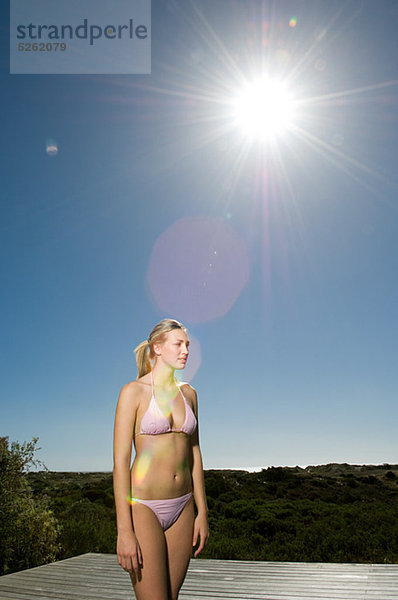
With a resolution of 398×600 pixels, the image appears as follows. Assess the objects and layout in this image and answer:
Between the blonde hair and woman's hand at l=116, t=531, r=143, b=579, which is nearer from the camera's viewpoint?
woman's hand at l=116, t=531, r=143, b=579

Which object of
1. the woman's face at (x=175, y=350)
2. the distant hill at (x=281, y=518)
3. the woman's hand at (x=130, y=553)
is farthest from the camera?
the distant hill at (x=281, y=518)

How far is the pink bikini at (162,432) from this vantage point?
1713mm

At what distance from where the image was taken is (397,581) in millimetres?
4789

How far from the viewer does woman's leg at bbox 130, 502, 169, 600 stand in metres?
1.66

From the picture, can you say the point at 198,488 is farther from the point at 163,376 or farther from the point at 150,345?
the point at 150,345

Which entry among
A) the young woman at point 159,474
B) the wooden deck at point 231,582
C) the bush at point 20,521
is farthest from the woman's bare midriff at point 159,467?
the bush at point 20,521

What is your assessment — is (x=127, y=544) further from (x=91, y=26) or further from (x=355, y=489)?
(x=355, y=489)

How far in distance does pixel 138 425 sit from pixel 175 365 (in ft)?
0.92

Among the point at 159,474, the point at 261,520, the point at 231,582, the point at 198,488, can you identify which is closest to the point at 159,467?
the point at 159,474

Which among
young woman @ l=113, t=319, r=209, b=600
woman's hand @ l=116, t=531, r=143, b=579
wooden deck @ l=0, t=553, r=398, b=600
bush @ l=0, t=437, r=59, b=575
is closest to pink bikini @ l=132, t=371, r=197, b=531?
young woman @ l=113, t=319, r=209, b=600

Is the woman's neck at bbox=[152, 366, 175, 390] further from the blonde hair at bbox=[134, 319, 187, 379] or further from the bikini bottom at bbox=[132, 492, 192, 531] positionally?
the bikini bottom at bbox=[132, 492, 192, 531]

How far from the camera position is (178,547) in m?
1.75

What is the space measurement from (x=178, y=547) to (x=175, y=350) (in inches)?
28.9

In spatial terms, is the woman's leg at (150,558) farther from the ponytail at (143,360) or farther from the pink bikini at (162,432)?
the ponytail at (143,360)
